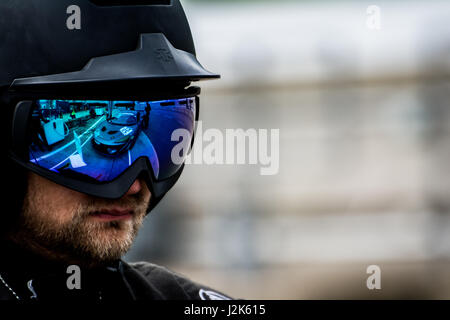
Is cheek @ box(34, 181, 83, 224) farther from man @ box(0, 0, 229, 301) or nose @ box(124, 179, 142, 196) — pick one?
nose @ box(124, 179, 142, 196)

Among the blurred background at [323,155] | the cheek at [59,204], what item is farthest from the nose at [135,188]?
the blurred background at [323,155]

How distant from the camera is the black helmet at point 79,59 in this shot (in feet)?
4.59

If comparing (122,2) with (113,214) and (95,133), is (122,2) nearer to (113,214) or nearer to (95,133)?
(95,133)

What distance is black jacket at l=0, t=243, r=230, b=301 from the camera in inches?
59.2

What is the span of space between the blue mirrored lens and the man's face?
7 centimetres

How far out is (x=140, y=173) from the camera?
150 cm

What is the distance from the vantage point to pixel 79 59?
142cm

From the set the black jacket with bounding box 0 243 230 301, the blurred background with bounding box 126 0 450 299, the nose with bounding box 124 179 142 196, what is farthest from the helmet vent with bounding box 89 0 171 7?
the blurred background with bounding box 126 0 450 299

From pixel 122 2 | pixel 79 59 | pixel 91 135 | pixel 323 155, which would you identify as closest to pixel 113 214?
pixel 91 135

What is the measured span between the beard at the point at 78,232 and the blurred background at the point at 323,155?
315cm

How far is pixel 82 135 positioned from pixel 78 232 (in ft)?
0.63
